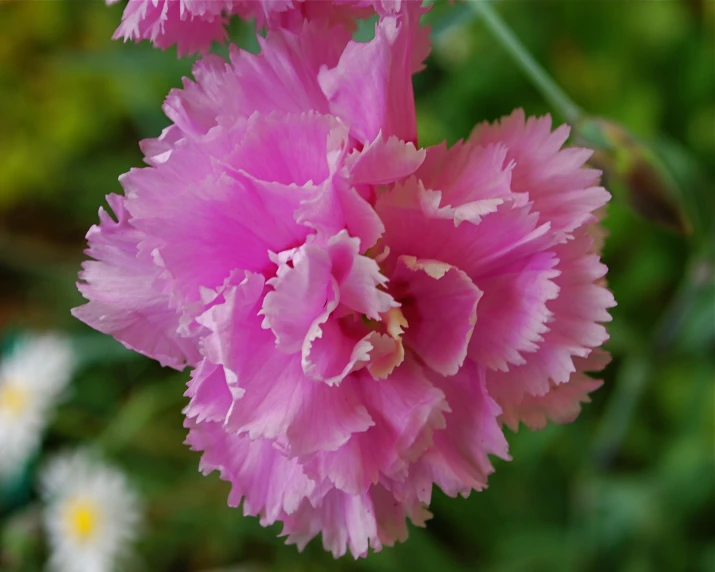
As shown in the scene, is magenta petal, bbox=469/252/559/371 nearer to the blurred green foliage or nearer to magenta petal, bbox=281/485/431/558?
magenta petal, bbox=281/485/431/558

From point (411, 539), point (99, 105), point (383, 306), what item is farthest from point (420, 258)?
point (99, 105)

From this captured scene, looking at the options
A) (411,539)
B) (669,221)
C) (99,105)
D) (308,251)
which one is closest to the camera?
(308,251)

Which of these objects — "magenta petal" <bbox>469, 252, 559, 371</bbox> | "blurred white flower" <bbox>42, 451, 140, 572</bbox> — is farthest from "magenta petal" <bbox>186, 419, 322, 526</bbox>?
"blurred white flower" <bbox>42, 451, 140, 572</bbox>

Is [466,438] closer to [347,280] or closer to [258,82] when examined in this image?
[347,280]

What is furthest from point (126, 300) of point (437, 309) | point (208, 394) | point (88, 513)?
point (88, 513)

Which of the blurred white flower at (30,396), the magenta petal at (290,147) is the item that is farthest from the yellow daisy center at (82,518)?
the magenta petal at (290,147)

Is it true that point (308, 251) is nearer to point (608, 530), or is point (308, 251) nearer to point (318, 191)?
point (318, 191)

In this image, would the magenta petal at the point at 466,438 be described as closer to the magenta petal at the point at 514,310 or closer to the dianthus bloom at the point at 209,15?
the magenta petal at the point at 514,310
